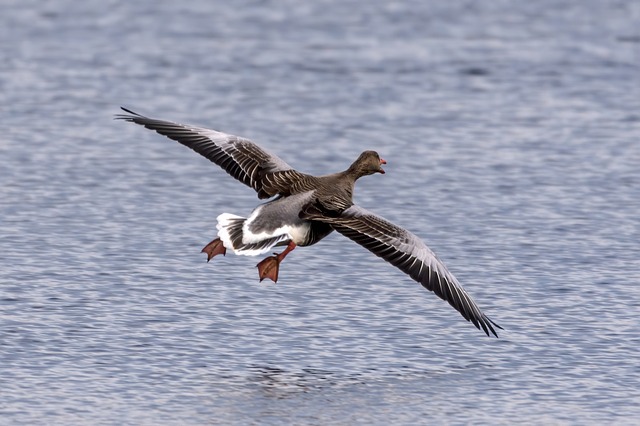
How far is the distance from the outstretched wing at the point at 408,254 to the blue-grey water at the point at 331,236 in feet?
1.52

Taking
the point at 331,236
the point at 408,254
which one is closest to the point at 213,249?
the point at 408,254

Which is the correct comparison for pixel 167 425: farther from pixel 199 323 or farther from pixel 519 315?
pixel 519 315

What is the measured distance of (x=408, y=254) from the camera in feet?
36.1

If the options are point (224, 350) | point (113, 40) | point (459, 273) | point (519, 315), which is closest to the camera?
point (224, 350)

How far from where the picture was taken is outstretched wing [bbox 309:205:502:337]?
10.6m

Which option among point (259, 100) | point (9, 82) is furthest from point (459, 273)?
point (9, 82)

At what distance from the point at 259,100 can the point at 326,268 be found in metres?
8.08

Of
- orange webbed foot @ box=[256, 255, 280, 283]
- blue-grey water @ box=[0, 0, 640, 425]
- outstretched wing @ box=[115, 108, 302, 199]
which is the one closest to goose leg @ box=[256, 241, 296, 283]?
orange webbed foot @ box=[256, 255, 280, 283]

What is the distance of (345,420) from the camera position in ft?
30.3

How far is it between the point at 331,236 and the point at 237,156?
7.15 ft

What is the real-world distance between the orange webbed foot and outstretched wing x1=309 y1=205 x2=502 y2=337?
67 cm

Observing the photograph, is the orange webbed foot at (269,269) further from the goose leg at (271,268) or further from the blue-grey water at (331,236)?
the blue-grey water at (331,236)

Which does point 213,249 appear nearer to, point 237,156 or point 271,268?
point 271,268

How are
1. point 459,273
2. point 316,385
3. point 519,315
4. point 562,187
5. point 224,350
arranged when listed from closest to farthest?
1. point 316,385
2. point 224,350
3. point 519,315
4. point 459,273
5. point 562,187
